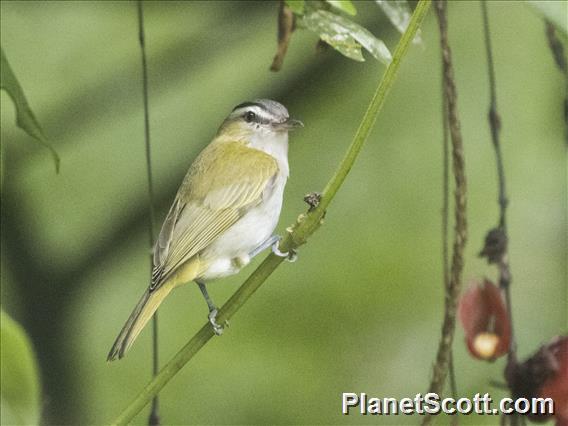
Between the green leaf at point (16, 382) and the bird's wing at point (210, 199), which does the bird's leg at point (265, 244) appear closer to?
the bird's wing at point (210, 199)

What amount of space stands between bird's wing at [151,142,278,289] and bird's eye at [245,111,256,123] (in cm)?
2

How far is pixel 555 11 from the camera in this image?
46 centimetres

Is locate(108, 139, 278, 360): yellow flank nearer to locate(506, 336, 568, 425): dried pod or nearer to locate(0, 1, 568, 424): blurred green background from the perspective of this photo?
locate(506, 336, 568, 425): dried pod

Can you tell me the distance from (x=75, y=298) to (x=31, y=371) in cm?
59

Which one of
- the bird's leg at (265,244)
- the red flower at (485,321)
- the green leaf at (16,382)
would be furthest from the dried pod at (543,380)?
the green leaf at (16,382)

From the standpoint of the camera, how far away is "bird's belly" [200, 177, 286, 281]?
53 centimetres

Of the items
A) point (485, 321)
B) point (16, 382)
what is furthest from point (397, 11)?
point (16, 382)

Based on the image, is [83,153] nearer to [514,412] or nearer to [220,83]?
[220,83]

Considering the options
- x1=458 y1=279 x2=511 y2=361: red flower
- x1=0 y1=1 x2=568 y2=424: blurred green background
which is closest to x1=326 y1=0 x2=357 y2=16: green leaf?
x1=458 y1=279 x2=511 y2=361: red flower

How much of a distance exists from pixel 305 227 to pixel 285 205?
54 cm

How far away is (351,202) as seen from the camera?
1.13 metres

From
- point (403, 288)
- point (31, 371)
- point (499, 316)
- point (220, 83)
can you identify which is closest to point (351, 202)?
point (403, 288)

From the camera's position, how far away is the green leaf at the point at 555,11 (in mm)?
454

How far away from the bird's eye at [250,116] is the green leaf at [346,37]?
0.20 feet
